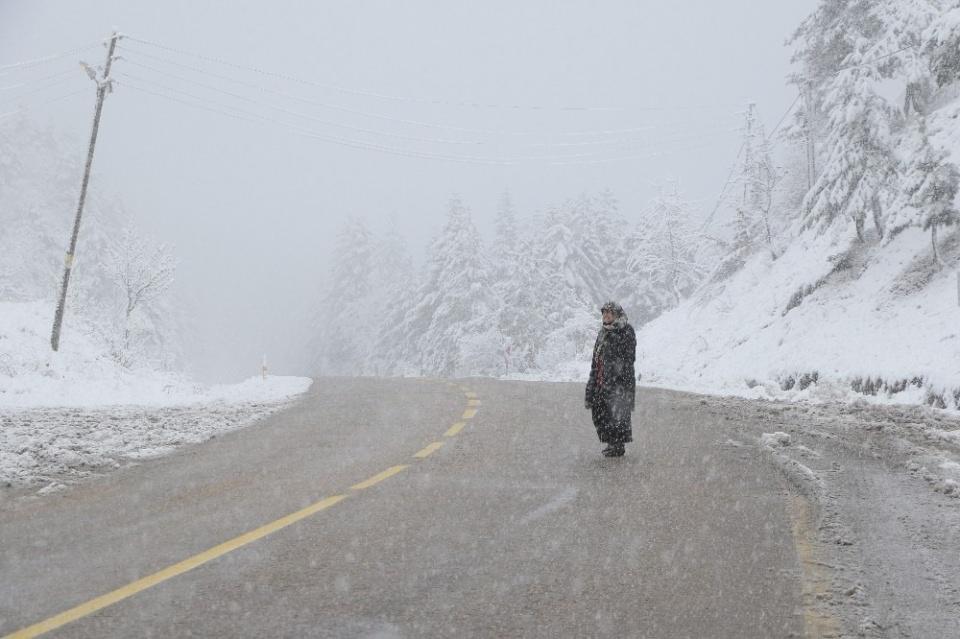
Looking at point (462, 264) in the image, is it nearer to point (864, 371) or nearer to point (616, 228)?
point (616, 228)

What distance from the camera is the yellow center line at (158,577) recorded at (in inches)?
151

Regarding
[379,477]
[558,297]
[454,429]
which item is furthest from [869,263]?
[558,297]

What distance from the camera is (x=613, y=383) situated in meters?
9.33

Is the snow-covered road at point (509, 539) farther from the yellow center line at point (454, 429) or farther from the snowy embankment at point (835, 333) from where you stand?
the snowy embankment at point (835, 333)

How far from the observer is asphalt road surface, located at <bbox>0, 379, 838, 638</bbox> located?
13.1ft

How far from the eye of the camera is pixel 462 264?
50.6m

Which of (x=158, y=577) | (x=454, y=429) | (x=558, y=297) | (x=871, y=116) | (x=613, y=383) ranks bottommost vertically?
(x=158, y=577)

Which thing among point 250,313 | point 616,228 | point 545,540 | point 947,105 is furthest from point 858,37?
point 250,313

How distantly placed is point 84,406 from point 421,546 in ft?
42.2

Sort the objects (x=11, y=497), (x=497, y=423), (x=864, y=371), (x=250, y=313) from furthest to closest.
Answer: (x=250, y=313) < (x=864, y=371) < (x=497, y=423) < (x=11, y=497)

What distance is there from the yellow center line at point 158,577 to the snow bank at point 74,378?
37.6 feet

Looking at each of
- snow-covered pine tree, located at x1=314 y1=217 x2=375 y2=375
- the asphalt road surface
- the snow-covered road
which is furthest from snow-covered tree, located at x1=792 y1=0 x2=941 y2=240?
snow-covered pine tree, located at x1=314 y1=217 x2=375 y2=375

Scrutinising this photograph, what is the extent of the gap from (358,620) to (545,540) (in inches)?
75.5

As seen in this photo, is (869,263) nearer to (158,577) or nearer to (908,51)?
(908,51)
